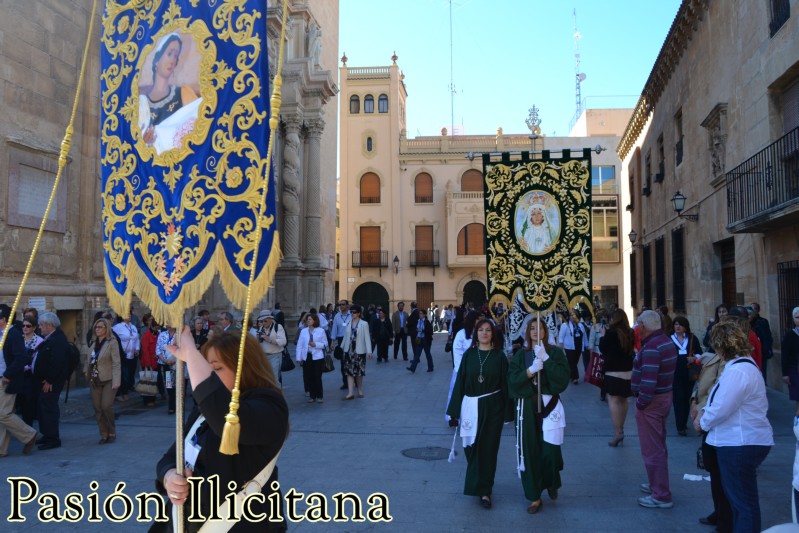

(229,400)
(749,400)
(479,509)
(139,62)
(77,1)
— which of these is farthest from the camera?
(77,1)

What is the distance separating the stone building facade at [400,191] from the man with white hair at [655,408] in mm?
33508

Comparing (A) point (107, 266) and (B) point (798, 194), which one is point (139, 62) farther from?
(B) point (798, 194)

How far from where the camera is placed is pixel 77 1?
507 inches

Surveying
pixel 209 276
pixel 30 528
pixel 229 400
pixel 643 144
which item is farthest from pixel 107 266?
pixel 643 144

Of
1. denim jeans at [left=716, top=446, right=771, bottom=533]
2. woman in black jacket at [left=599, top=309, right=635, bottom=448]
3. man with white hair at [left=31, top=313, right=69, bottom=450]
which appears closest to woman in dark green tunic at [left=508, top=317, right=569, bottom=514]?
denim jeans at [left=716, top=446, right=771, bottom=533]

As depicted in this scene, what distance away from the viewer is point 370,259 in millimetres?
40688

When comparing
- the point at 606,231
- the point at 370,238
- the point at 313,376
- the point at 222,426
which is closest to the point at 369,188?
the point at 370,238

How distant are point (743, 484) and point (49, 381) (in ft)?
25.3

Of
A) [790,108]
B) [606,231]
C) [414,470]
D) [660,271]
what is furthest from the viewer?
[606,231]

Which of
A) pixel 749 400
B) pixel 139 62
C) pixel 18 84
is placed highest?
pixel 18 84

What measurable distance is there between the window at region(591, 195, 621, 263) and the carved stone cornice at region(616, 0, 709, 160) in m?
11.6

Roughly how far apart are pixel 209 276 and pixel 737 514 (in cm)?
396

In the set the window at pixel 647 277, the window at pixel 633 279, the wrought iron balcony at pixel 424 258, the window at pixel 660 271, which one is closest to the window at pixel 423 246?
the wrought iron balcony at pixel 424 258

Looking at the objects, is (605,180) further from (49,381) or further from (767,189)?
(49,381)
